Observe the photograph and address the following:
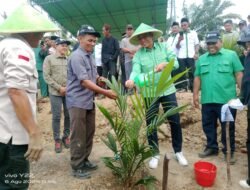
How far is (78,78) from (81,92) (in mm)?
221

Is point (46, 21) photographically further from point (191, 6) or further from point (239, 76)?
point (191, 6)

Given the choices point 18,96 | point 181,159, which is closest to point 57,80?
point 181,159

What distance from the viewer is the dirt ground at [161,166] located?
134 inches

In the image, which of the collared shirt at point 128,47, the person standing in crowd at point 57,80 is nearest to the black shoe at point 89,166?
the person standing in crowd at point 57,80

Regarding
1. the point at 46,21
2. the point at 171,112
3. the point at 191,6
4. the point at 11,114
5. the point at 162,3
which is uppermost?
the point at 191,6

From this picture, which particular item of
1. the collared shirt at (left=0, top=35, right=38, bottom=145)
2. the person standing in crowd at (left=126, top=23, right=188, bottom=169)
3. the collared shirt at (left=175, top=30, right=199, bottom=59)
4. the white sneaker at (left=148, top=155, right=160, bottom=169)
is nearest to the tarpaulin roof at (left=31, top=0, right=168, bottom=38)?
the collared shirt at (left=175, top=30, right=199, bottom=59)

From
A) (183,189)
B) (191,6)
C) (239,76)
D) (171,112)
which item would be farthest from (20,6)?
(191,6)

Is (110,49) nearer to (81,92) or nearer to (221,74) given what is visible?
(221,74)

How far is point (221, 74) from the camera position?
400 centimetres

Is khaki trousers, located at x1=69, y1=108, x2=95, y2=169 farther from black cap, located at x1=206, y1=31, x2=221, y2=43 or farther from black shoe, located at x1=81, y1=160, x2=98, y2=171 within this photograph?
black cap, located at x1=206, y1=31, x2=221, y2=43

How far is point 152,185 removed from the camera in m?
3.01

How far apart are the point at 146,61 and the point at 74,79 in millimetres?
967

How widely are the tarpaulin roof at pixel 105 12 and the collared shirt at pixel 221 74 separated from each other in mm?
6688

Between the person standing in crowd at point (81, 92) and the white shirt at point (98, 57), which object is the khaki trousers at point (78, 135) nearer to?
the person standing in crowd at point (81, 92)
